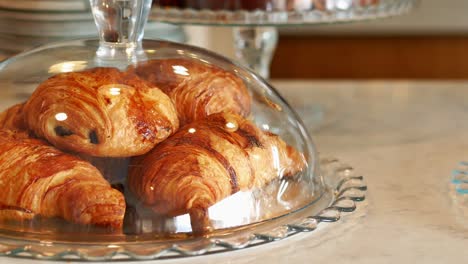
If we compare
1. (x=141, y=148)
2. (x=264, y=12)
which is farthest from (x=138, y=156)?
(x=264, y=12)

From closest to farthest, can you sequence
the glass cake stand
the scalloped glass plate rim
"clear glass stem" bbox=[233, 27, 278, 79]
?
the scalloped glass plate rim < the glass cake stand < "clear glass stem" bbox=[233, 27, 278, 79]

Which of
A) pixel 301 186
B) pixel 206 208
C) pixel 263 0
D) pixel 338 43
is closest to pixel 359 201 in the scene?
pixel 301 186

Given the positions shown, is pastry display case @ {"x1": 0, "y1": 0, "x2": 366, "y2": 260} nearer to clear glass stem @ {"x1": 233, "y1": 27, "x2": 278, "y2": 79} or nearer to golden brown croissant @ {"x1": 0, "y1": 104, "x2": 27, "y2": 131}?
golden brown croissant @ {"x1": 0, "y1": 104, "x2": 27, "y2": 131}

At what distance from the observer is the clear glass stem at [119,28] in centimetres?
61


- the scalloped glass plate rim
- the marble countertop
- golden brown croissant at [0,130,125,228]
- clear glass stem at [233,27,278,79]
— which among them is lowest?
the marble countertop

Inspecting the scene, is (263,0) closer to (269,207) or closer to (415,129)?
(415,129)

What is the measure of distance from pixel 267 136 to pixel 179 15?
406 mm

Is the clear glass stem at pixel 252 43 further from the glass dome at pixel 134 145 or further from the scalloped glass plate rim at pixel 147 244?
the scalloped glass plate rim at pixel 147 244

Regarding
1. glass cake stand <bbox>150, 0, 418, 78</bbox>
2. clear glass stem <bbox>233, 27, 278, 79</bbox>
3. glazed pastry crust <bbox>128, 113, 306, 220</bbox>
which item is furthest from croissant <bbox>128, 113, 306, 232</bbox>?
clear glass stem <bbox>233, 27, 278, 79</bbox>

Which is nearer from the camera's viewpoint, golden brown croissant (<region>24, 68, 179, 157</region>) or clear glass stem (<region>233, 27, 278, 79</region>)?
golden brown croissant (<region>24, 68, 179, 157</region>)

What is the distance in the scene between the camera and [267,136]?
634 millimetres

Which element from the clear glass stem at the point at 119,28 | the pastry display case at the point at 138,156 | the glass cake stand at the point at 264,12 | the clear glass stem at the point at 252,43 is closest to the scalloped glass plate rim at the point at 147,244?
the pastry display case at the point at 138,156

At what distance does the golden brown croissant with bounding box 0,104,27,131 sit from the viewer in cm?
60

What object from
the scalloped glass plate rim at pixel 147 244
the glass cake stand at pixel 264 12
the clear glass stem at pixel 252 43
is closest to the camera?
the scalloped glass plate rim at pixel 147 244
